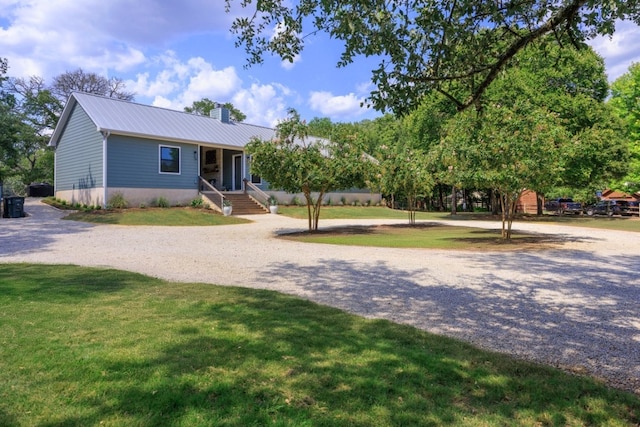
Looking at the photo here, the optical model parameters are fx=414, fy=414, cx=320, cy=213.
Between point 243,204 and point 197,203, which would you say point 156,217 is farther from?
point 243,204

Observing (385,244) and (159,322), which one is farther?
(385,244)

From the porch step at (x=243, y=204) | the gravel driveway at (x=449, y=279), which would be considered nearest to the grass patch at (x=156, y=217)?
the porch step at (x=243, y=204)

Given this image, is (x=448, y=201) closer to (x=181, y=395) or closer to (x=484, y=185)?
(x=484, y=185)

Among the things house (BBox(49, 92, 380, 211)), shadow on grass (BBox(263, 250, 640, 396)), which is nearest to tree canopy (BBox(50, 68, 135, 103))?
house (BBox(49, 92, 380, 211))

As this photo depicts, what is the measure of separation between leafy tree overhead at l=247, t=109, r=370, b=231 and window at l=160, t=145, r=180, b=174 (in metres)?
9.13

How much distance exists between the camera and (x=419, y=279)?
7125 mm

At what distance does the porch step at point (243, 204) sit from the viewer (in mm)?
22844

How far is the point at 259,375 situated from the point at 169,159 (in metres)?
21.0

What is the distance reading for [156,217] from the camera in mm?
18125

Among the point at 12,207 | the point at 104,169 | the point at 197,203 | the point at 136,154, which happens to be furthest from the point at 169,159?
the point at 12,207

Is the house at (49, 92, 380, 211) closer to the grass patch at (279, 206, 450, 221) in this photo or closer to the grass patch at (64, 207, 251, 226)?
the grass patch at (64, 207, 251, 226)

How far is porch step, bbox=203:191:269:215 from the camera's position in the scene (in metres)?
22.8

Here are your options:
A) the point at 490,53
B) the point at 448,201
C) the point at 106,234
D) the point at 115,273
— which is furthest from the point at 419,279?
the point at 448,201

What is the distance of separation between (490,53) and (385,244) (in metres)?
8.19
